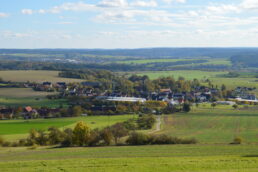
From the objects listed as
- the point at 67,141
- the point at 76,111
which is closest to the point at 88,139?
the point at 67,141

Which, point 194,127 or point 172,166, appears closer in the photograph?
point 172,166

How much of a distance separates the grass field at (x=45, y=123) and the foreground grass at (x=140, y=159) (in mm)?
10459

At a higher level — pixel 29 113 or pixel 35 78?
pixel 35 78

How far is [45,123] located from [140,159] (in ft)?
86.5

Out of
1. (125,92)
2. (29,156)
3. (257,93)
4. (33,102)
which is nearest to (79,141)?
(29,156)

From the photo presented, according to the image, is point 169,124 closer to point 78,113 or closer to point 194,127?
point 194,127

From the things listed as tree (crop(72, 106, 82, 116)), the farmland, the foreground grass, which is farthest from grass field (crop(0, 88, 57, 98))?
the foreground grass

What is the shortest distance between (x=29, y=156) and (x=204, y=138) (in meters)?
16.3

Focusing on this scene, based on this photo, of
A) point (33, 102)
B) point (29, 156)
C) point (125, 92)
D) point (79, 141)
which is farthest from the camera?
point (125, 92)

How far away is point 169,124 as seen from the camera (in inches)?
1896

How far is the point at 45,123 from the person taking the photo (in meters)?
49.1

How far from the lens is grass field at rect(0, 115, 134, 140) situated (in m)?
43.5

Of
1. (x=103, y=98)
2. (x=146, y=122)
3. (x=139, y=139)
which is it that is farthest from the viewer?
(x=103, y=98)

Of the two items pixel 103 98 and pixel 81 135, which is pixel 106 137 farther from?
pixel 103 98
